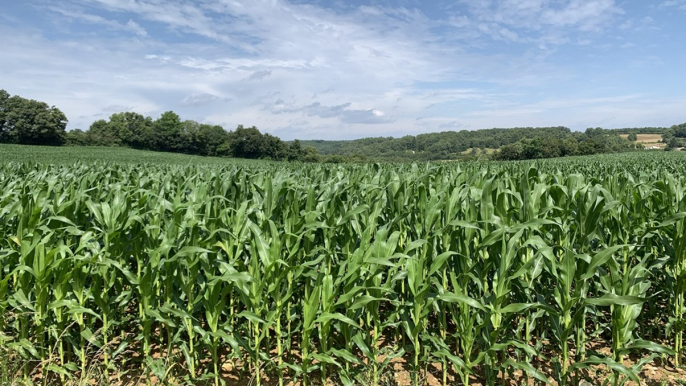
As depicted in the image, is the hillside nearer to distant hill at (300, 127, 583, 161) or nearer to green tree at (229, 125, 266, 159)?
distant hill at (300, 127, 583, 161)

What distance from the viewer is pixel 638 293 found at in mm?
3004

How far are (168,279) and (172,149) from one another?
90.2m

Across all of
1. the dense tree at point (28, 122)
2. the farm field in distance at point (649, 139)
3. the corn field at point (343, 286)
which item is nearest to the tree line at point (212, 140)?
the dense tree at point (28, 122)

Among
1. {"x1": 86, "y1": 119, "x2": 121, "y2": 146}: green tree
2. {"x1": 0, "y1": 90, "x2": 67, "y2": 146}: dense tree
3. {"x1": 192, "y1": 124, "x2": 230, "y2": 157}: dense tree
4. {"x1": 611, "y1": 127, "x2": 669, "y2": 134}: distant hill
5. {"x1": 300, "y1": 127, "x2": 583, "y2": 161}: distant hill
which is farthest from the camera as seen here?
{"x1": 611, "y1": 127, "x2": 669, "y2": 134}: distant hill

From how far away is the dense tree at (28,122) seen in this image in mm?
69812

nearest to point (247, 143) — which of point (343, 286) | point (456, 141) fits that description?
point (456, 141)

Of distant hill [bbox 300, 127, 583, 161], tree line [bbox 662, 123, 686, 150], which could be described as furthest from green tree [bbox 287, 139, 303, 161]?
tree line [bbox 662, 123, 686, 150]

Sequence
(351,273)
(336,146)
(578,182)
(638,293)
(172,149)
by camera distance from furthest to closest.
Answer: (336,146)
(172,149)
(578,182)
(638,293)
(351,273)

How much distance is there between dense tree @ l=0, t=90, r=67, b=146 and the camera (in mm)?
69812

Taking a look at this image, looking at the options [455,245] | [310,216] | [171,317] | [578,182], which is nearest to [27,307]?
[171,317]

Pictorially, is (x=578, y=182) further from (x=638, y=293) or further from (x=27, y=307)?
(x=27, y=307)

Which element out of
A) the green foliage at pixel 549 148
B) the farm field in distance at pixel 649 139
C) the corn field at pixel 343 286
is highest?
the farm field in distance at pixel 649 139

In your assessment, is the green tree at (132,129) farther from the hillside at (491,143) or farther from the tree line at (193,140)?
the hillside at (491,143)

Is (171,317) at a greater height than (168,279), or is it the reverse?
(168,279)
